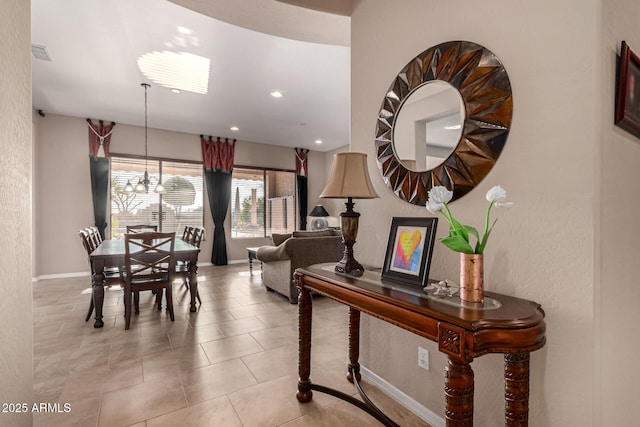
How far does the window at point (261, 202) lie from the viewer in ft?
24.4

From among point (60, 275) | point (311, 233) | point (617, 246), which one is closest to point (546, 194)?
point (617, 246)

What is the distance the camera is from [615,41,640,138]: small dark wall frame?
3.81ft

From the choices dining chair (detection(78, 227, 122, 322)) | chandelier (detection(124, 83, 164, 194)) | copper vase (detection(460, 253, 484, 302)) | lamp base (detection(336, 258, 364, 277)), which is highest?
chandelier (detection(124, 83, 164, 194))

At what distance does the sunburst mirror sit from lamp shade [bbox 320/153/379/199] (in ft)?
0.82

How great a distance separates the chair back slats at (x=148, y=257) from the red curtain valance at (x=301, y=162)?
508 cm

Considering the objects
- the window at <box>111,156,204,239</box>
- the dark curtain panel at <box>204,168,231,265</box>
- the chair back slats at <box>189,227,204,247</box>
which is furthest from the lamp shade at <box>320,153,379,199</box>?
the dark curtain panel at <box>204,168,231,265</box>

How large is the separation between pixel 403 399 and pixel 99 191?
642 centimetres

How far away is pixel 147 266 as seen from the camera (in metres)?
3.25

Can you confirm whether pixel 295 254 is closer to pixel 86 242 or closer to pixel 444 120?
pixel 86 242

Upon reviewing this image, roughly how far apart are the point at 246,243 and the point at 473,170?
6.59m

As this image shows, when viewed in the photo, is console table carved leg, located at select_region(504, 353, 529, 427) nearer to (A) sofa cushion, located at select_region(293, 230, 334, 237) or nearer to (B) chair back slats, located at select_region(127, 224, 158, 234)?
(A) sofa cushion, located at select_region(293, 230, 334, 237)

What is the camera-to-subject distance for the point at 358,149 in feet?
7.64

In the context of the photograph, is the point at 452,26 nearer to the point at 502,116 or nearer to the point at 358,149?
the point at 502,116

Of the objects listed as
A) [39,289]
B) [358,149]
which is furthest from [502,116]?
[39,289]
